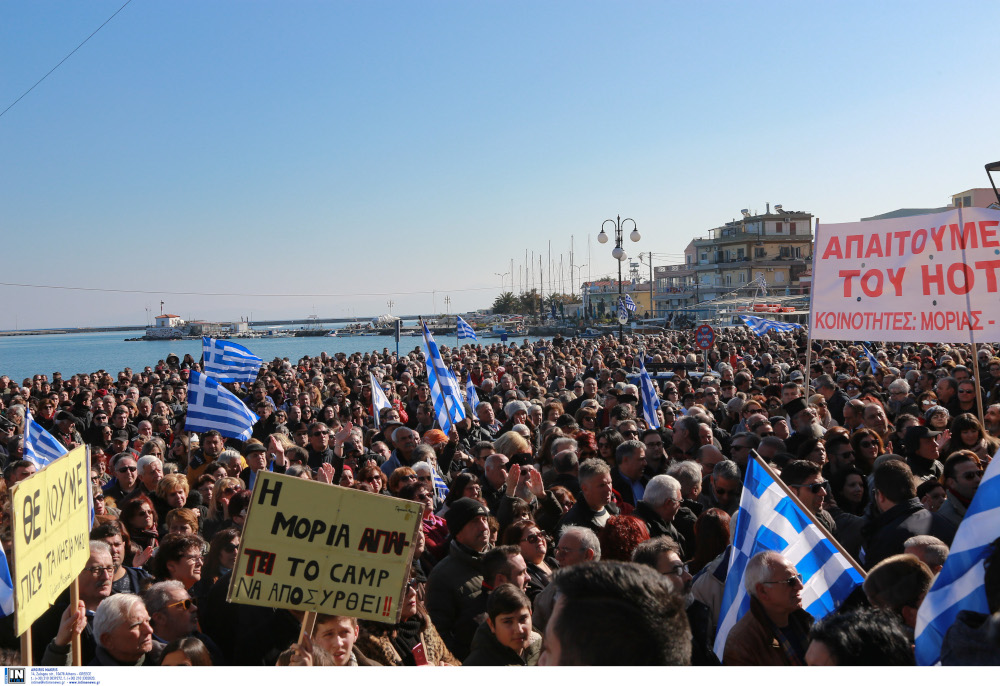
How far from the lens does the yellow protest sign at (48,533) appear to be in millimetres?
3418

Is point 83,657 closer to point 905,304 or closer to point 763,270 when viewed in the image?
point 905,304

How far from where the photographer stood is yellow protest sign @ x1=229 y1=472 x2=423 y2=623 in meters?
3.40

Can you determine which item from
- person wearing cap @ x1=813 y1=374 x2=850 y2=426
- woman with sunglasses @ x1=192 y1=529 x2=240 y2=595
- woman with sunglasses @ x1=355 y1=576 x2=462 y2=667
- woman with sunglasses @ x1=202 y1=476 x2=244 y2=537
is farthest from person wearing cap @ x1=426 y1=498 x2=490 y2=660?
person wearing cap @ x1=813 y1=374 x2=850 y2=426

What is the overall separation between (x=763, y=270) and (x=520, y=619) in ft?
280

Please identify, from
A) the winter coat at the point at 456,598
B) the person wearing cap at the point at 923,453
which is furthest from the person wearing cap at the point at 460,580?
the person wearing cap at the point at 923,453

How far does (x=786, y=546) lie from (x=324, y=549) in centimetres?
223

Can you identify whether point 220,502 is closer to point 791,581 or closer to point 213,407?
point 791,581

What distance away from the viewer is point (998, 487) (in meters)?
3.23

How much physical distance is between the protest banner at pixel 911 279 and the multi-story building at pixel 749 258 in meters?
73.2

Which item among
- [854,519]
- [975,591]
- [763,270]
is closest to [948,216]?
[854,519]

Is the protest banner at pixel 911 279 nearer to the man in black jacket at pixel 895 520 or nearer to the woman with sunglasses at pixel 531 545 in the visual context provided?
the man in black jacket at pixel 895 520

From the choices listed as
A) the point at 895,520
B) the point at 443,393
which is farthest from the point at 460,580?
the point at 443,393

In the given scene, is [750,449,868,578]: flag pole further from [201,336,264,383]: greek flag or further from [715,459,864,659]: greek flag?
[201,336,264,383]: greek flag

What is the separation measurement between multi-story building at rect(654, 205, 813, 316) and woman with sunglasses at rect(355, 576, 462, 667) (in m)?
79.5
